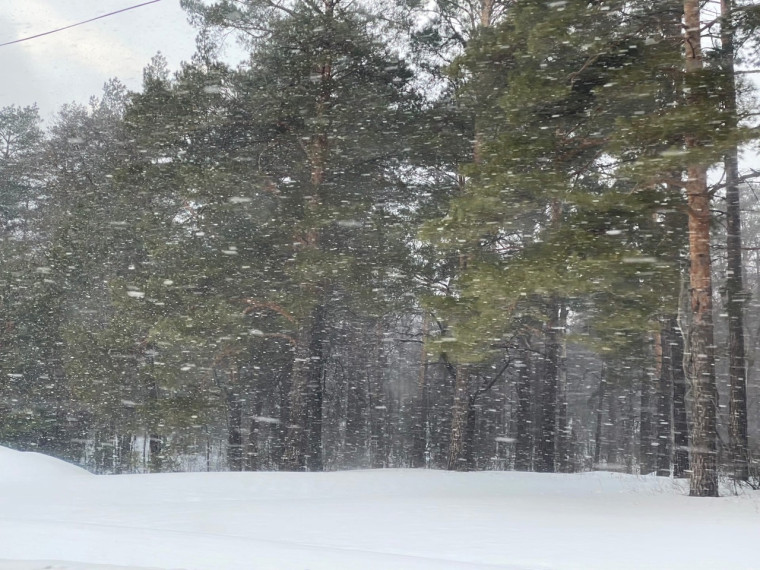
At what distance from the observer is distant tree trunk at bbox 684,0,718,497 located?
8.91m

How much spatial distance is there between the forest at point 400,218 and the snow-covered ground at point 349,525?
211 cm

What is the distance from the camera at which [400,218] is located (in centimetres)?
1487

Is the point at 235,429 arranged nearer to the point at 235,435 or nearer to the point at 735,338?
the point at 235,435

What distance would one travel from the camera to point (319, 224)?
14.0 m

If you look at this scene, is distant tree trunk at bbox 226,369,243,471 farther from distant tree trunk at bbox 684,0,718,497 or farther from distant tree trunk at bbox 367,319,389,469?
distant tree trunk at bbox 684,0,718,497

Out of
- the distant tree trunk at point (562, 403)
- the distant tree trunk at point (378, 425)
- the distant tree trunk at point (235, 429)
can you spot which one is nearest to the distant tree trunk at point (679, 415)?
the distant tree trunk at point (562, 403)

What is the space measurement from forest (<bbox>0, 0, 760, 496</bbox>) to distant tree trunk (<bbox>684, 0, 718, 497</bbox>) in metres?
0.04

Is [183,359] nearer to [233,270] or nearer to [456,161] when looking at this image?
[233,270]

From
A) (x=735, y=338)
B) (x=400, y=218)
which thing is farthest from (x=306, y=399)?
(x=735, y=338)

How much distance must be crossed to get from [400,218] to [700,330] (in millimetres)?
7172

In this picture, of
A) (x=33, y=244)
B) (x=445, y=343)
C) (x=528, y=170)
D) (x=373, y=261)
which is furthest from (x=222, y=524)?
(x=33, y=244)

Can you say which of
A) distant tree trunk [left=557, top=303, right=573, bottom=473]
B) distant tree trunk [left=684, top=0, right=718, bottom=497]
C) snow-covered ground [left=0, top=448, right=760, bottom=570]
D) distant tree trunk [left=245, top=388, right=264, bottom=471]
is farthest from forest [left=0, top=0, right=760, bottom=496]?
snow-covered ground [left=0, top=448, right=760, bottom=570]

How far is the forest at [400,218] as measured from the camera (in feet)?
30.1

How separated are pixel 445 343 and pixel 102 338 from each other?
10936 millimetres
